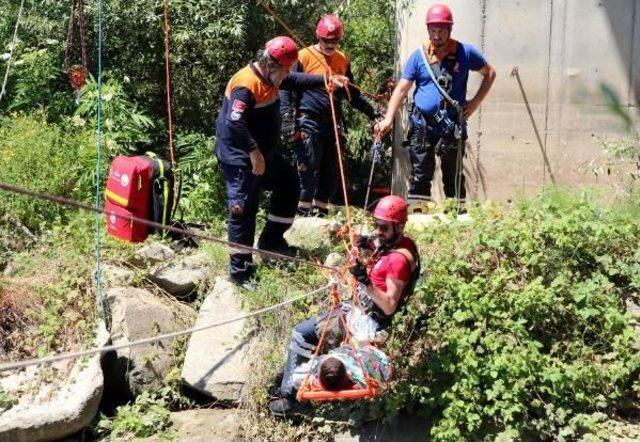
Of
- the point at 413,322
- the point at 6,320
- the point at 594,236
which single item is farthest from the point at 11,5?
the point at 594,236

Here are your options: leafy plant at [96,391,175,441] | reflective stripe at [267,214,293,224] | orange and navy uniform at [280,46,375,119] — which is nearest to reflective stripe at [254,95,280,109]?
reflective stripe at [267,214,293,224]

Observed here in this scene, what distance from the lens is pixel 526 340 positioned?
5617mm

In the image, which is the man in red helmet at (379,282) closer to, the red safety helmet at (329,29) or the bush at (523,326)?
the bush at (523,326)

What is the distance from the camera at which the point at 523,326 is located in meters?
5.67

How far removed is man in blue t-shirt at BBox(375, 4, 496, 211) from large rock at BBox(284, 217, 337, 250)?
0.74 metres

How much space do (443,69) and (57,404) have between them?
372cm

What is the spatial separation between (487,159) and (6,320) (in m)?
4.29

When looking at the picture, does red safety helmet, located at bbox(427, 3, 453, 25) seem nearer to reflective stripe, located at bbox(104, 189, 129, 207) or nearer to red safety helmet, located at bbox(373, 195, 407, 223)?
red safety helmet, located at bbox(373, 195, 407, 223)

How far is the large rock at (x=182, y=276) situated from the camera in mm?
6879

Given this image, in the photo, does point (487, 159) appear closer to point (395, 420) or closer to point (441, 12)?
point (441, 12)

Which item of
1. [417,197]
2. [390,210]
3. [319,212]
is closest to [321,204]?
[319,212]

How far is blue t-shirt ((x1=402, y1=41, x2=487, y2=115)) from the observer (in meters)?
7.02

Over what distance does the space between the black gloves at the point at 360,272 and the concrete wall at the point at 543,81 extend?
3.41m

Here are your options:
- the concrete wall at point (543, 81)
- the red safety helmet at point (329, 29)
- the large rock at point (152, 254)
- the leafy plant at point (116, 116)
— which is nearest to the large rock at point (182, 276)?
the large rock at point (152, 254)
